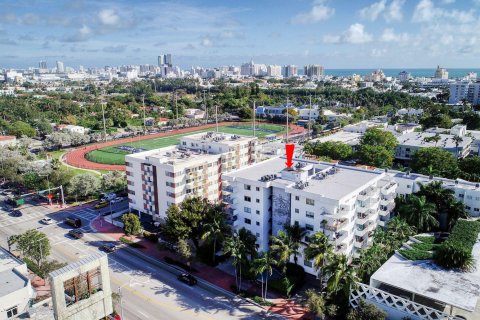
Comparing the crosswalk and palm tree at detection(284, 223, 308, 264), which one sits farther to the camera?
the crosswalk

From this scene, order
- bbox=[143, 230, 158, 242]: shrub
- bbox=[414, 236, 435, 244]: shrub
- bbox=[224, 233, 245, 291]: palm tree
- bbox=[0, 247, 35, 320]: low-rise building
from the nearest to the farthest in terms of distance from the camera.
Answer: bbox=[0, 247, 35, 320]: low-rise building → bbox=[224, 233, 245, 291]: palm tree → bbox=[414, 236, 435, 244]: shrub → bbox=[143, 230, 158, 242]: shrub

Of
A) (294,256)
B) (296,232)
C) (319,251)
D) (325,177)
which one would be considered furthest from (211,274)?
(325,177)

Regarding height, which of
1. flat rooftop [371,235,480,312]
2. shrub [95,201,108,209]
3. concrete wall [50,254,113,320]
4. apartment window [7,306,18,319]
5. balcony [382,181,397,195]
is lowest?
shrub [95,201,108,209]

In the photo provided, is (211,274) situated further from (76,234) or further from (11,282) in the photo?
(76,234)

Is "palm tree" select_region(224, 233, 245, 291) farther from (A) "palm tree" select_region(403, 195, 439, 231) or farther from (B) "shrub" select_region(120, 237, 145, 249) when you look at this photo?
(A) "palm tree" select_region(403, 195, 439, 231)

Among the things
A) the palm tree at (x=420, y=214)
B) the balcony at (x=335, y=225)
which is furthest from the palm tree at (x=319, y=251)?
the palm tree at (x=420, y=214)

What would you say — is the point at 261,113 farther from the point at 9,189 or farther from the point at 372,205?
the point at 372,205

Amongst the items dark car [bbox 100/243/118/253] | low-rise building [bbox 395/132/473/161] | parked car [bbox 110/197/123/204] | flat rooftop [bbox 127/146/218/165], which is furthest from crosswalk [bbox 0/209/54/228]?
low-rise building [bbox 395/132/473/161]
